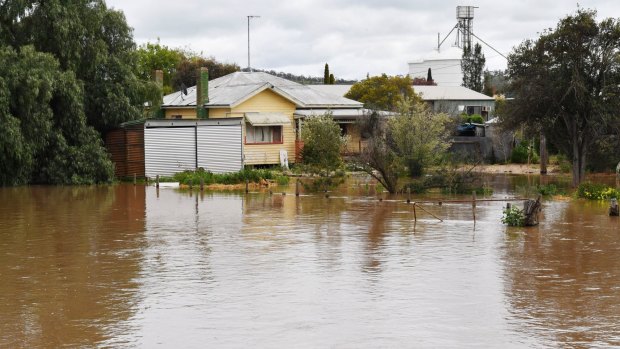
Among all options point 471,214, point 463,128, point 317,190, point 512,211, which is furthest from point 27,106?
point 463,128

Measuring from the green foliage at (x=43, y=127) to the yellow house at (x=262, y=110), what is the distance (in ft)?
25.5

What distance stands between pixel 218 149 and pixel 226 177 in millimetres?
5219

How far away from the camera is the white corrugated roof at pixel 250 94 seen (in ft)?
171

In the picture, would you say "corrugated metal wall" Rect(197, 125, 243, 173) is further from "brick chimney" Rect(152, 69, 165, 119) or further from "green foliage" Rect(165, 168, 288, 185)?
"brick chimney" Rect(152, 69, 165, 119)

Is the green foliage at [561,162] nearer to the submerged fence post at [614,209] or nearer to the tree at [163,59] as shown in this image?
the submerged fence post at [614,209]

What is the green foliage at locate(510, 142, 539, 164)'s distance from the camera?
53.8 metres

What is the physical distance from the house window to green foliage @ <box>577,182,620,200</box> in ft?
68.8

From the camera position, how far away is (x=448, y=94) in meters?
84.6

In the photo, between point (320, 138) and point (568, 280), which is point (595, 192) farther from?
point (320, 138)

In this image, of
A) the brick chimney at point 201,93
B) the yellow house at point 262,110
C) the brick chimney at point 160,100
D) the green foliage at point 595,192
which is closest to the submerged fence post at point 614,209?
the green foliage at point 595,192

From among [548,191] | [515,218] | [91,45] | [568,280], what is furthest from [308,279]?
[91,45]

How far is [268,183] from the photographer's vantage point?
41531 millimetres

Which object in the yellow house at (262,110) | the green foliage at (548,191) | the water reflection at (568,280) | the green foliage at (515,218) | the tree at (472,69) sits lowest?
the water reflection at (568,280)

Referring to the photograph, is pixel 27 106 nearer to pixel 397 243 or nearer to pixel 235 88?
pixel 235 88
